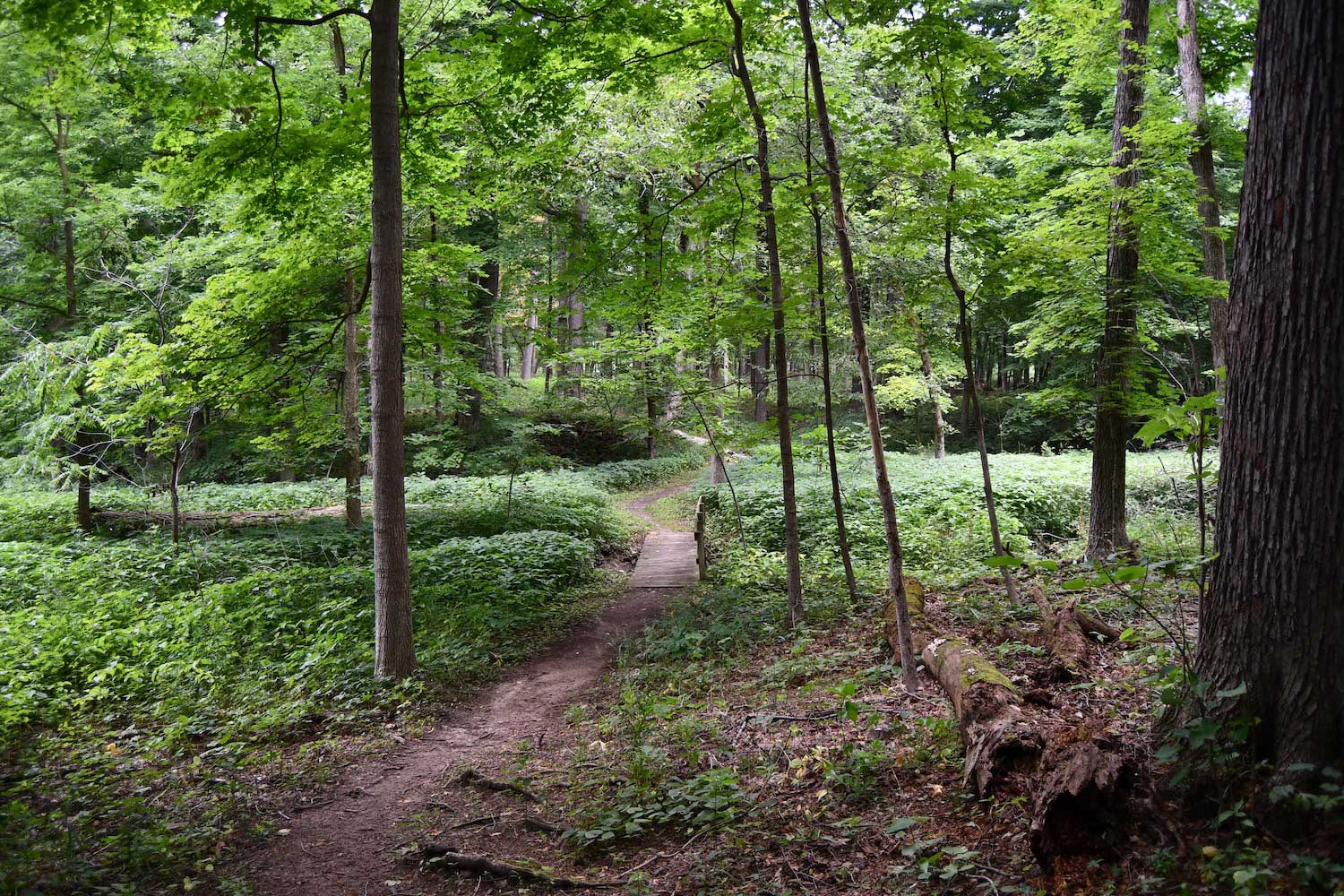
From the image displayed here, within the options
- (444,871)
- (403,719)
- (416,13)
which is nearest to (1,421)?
(416,13)

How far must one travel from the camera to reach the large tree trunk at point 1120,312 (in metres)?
8.73

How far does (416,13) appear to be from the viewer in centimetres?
1214

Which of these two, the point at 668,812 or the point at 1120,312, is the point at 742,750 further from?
the point at 1120,312

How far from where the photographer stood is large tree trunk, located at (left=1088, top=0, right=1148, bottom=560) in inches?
344

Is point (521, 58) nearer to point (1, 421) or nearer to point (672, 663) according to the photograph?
point (672, 663)

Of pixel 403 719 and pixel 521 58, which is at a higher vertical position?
pixel 521 58

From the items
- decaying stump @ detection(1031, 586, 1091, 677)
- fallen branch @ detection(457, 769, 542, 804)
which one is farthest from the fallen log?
fallen branch @ detection(457, 769, 542, 804)

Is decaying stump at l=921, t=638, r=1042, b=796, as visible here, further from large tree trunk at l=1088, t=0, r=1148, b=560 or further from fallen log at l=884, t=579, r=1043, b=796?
large tree trunk at l=1088, t=0, r=1148, b=560

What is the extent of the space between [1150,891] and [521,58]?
341 inches

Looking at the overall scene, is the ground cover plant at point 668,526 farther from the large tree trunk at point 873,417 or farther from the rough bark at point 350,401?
the rough bark at point 350,401

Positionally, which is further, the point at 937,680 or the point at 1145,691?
the point at 937,680

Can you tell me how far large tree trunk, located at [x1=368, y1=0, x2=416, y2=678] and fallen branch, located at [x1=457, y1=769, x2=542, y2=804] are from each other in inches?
82.7

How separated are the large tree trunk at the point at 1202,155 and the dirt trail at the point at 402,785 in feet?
35.5

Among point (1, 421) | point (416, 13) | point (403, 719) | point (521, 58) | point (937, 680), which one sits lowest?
point (403, 719)
